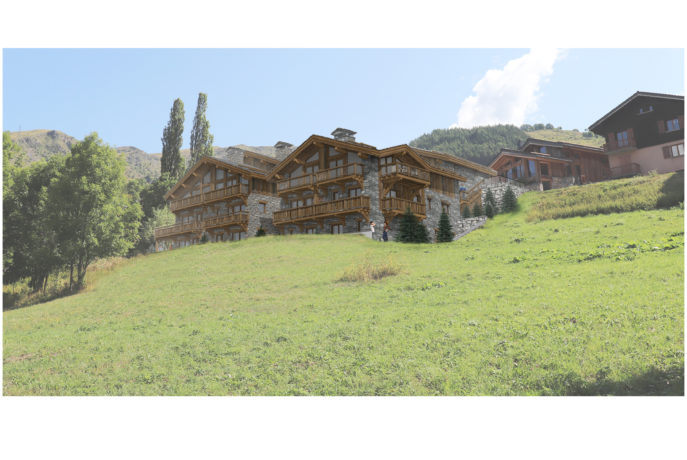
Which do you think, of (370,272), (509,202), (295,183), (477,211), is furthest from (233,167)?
(370,272)

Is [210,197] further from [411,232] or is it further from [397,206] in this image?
[411,232]

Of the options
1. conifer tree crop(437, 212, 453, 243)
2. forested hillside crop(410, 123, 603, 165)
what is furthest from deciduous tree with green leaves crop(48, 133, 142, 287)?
forested hillside crop(410, 123, 603, 165)

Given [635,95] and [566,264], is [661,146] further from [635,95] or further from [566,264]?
[566,264]

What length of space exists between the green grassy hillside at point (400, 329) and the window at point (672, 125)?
21921 mm

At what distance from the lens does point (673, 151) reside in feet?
124

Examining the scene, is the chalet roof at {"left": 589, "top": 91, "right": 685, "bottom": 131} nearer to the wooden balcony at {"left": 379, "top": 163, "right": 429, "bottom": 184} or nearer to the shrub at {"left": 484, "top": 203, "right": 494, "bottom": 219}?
the shrub at {"left": 484, "top": 203, "right": 494, "bottom": 219}

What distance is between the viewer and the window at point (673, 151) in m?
37.2

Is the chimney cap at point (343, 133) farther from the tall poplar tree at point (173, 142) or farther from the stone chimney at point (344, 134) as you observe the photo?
the tall poplar tree at point (173, 142)

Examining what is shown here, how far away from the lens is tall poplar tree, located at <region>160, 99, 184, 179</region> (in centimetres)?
5550

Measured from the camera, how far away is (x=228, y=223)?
4081cm

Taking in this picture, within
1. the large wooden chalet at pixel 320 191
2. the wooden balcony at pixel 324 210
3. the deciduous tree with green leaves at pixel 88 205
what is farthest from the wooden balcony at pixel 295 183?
the deciduous tree with green leaves at pixel 88 205

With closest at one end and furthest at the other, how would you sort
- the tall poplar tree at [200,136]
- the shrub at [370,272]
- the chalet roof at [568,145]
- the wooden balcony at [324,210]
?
the shrub at [370,272] → the wooden balcony at [324,210] → the chalet roof at [568,145] → the tall poplar tree at [200,136]

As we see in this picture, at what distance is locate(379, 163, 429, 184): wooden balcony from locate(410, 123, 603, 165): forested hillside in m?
→ 44.6
